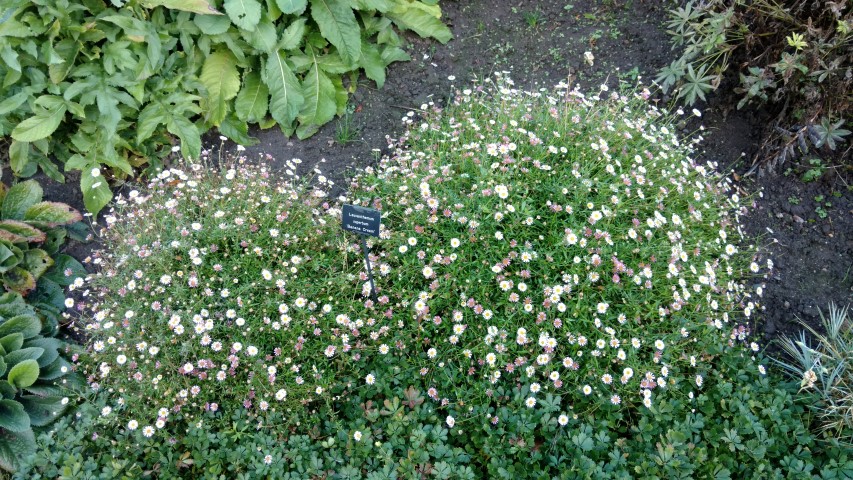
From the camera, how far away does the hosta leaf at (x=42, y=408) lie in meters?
2.94

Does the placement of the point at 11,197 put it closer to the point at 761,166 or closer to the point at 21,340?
the point at 21,340

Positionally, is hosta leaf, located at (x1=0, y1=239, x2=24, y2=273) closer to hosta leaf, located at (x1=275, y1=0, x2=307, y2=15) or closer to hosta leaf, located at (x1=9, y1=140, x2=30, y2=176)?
hosta leaf, located at (x1=9, y1=140, x2=30, y2=176)

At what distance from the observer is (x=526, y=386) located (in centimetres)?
277

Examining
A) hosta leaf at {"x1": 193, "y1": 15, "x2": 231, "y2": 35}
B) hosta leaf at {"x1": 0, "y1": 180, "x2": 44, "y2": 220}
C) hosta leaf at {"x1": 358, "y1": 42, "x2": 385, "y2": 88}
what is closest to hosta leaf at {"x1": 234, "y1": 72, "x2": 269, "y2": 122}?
hosta leaf at {"x1": 193, "y1": 15, "x2": 231, "y2": 35}

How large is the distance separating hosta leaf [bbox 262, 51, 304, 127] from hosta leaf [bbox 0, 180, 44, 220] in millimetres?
1524

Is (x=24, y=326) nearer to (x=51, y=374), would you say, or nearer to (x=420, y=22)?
(x=51, y=374)

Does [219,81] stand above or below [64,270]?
above

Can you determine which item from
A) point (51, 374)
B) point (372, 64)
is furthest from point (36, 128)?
point (372, 64)

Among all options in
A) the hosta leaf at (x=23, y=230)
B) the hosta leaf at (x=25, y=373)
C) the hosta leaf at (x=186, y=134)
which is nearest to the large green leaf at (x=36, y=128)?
the hosta leaf at (x=23, y=230)

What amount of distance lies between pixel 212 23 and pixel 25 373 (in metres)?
2.30

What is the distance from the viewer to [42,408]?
297 centimetres

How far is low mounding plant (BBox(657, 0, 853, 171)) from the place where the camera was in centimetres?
366

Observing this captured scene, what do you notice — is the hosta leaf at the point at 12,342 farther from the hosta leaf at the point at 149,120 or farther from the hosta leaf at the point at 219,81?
the hosta leaf at the point at 219,81

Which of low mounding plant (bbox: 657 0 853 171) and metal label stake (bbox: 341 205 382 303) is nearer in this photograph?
metal label stake (bbox: 341 205 382 303)
